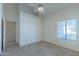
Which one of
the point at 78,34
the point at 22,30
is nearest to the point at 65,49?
the point at 78,34

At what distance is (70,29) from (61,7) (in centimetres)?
52

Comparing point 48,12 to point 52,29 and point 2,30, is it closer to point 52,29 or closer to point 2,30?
point 52,29

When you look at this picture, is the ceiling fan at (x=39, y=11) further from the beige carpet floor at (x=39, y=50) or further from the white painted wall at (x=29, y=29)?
the beige carpet floor at (x=39, y=50)

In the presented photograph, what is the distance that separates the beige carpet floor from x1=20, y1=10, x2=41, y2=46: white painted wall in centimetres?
12

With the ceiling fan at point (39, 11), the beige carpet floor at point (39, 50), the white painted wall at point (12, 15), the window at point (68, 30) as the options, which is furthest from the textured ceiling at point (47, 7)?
the beige carpet floor at point (39, 50)

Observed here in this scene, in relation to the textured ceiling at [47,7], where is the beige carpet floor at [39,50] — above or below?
below

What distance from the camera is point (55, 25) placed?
6.50 feet

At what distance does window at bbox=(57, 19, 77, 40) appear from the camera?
1.86 meters

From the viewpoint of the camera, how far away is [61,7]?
70.1 inches

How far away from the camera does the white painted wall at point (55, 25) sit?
1821 mm

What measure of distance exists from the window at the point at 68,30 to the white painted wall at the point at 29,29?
506mm

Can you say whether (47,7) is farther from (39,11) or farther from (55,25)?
(55,25)

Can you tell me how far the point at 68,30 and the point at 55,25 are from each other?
12.2 inches

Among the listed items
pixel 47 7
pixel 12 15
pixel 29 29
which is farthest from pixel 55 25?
pixel 12 15
